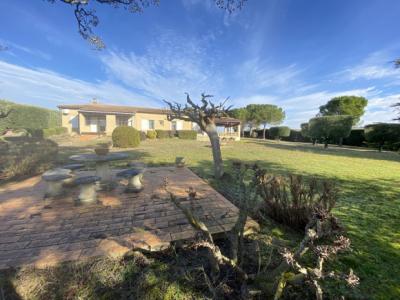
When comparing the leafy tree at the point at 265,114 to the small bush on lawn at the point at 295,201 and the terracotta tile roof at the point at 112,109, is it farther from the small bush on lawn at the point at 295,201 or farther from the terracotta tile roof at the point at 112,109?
the small bush on lawn at the point at 295,201

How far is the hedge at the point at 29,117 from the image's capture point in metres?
20.5

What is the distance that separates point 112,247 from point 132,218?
35.9 inches

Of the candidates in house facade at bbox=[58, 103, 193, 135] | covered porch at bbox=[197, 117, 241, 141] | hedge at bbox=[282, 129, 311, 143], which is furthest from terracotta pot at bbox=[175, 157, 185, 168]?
hedge at bbox=[282, 129, 311, 143]

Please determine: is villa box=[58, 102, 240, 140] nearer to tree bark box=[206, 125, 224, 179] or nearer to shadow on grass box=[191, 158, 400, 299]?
tree bark box=[206, 125, 224, 179]

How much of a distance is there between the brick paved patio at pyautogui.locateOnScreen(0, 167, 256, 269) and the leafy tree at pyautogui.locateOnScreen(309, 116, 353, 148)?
20.6 m

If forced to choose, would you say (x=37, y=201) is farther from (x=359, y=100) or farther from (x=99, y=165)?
(x=359, y=100)

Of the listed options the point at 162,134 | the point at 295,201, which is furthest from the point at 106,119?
the point at 295,201

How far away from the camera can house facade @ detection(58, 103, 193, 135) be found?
25312 mm

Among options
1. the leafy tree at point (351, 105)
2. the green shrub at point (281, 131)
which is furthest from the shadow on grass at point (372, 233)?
the leafy tree at point (351, 105)

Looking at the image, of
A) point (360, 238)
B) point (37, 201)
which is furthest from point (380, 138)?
point (37, 201)

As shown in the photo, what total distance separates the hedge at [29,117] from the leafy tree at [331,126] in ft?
101

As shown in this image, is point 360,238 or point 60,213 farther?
point 60,213

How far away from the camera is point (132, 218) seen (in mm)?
3660

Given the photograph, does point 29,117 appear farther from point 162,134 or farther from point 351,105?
point 351,105
